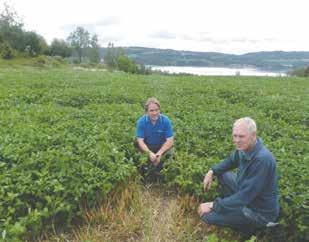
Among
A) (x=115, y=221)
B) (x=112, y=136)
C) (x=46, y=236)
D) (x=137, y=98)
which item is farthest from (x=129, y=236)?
(x=137, y=98)

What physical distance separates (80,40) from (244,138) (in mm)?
111922

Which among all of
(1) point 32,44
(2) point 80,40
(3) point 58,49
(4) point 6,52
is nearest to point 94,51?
(2) point 80,40

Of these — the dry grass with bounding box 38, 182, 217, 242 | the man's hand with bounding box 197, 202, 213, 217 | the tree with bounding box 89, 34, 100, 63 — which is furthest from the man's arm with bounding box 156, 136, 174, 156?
the tree with bounding box 89, 34, 100, 63

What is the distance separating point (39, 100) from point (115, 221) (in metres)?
8.66

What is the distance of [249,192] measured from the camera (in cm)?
442

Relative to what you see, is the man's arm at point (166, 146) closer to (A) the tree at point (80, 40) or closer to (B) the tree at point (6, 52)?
(B) the tree at point (6, 52)

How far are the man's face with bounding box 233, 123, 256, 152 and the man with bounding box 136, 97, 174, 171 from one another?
235cm

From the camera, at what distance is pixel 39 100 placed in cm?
1273

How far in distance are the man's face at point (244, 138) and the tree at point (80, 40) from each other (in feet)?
345

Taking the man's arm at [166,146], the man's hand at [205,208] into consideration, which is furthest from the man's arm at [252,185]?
the man's arm at [166,146]

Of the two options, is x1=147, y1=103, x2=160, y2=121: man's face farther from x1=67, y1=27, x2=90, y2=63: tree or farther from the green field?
x1=67, y1=27, x2=90, y2=63: tree

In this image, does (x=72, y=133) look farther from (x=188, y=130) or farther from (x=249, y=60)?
(x=249, y=60)

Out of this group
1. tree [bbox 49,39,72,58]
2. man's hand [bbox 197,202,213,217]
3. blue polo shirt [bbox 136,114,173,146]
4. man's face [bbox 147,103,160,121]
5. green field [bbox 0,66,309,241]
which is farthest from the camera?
tree [bbox 49,39,72,58]

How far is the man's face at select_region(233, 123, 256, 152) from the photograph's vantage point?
4523 mm
